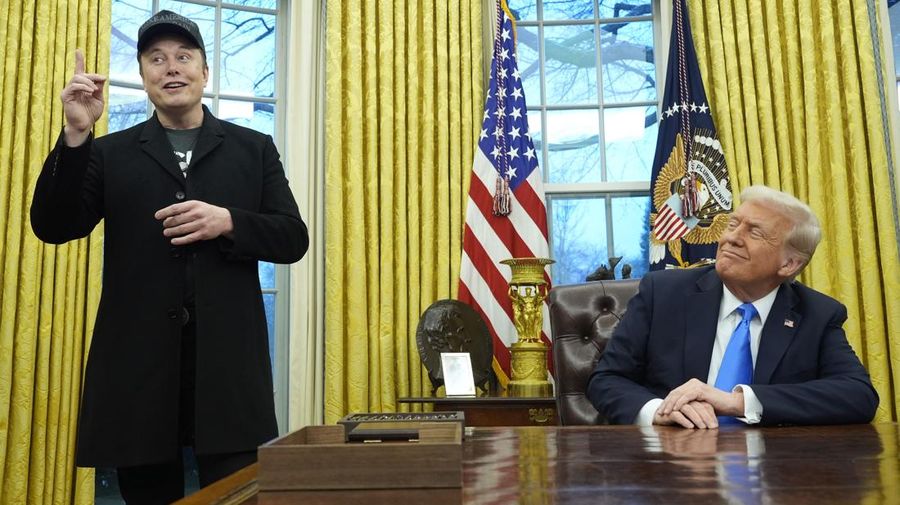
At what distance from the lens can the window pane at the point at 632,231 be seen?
4082mm

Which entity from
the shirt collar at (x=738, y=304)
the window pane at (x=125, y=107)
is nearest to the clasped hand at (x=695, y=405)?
the shirt collar at (x=738, y=304)

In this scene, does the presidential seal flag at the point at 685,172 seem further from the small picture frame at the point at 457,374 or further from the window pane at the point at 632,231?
the small picture frame at the point at 457,374

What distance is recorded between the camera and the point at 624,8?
14.2ft

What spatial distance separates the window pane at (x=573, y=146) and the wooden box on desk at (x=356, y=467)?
143 inches

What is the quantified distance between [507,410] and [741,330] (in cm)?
132

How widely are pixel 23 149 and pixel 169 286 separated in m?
2.08

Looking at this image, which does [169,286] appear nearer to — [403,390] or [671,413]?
[671,413]

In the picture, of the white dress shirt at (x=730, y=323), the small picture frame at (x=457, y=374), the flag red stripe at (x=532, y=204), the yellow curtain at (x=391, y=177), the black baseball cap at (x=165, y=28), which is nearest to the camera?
the black baseball cap at (x=165, y=28)

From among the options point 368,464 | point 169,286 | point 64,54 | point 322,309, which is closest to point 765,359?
point 169,286

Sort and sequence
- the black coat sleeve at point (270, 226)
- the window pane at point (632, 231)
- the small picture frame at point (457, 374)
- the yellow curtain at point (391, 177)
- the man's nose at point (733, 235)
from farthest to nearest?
the window pane at point (632, 231) → the yellow curtain at point (391, 177) → the small picture frame at point (457, 374) → the man's nose at point (733, 235) → the black coat sleeve at point (270, 226)

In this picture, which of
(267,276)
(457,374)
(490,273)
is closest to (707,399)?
(457,374)

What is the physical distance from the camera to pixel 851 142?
3.85 m

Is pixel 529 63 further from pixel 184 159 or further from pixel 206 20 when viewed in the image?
pixel 184 159

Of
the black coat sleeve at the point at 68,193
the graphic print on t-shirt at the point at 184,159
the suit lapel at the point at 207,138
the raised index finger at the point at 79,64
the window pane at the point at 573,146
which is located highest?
the window pane at the point at 573,146
